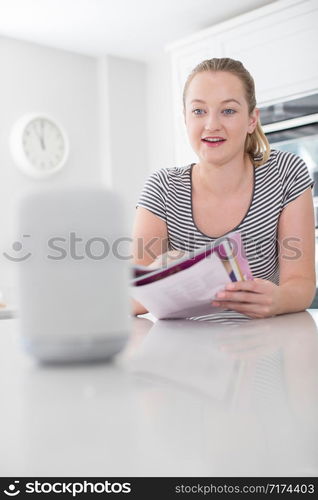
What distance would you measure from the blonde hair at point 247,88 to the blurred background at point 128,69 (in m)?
1.42

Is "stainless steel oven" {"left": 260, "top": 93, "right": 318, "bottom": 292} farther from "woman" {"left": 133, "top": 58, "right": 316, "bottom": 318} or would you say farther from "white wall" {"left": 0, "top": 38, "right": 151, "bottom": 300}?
"woman" {"left": 133, "top": 58, "right": 316, "bottom": 318}

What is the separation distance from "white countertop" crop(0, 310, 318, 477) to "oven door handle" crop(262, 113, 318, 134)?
2934 mm

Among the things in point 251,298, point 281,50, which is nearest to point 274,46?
point 281,50

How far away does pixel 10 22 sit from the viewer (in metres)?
3.90

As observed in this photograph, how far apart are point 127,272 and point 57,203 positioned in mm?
80

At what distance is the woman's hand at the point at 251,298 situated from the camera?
981 mm

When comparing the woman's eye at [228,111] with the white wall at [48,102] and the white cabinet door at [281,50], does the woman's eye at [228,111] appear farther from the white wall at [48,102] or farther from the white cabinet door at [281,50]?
the white wall at [48,102]

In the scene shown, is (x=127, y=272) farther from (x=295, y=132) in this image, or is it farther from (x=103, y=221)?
(x=295, y=132)

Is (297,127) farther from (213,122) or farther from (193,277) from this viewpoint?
(193,277)

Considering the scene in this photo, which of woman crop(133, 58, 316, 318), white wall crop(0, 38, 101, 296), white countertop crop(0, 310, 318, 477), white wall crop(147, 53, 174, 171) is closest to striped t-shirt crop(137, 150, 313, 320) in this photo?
woman crop(133, 58, 316, 318)

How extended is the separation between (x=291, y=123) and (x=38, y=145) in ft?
5.95

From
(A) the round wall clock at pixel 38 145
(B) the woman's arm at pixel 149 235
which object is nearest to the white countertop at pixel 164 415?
(B) the woman's arm at pixel 149 235

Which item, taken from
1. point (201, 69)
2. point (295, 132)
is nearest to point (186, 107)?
point (201, 69)

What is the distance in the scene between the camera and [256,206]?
1460mm
